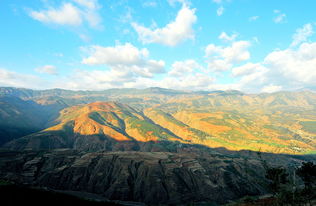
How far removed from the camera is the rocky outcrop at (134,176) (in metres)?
108

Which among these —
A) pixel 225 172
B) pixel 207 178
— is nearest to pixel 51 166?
pixel 207 178

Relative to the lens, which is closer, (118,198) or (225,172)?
(118,198)

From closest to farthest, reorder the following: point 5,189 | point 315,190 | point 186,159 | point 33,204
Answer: point 315,190
point 33,204
point 5,189
point 186,159

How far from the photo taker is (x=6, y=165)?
4700 inches

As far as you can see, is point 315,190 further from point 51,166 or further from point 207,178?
point 51,166

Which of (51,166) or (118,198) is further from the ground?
(51,166)

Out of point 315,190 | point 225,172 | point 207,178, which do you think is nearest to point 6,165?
point 207,178

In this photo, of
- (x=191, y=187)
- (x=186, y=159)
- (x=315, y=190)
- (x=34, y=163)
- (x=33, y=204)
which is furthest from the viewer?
(x=186, y=159)

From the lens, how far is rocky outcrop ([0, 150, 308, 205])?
10788 centimetres

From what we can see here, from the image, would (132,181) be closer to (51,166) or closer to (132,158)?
(132,158)

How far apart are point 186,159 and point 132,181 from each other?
4599 cm

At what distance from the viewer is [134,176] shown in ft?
390

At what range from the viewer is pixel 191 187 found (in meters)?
113

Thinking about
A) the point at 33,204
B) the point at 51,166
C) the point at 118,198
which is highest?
the point at 33,204
